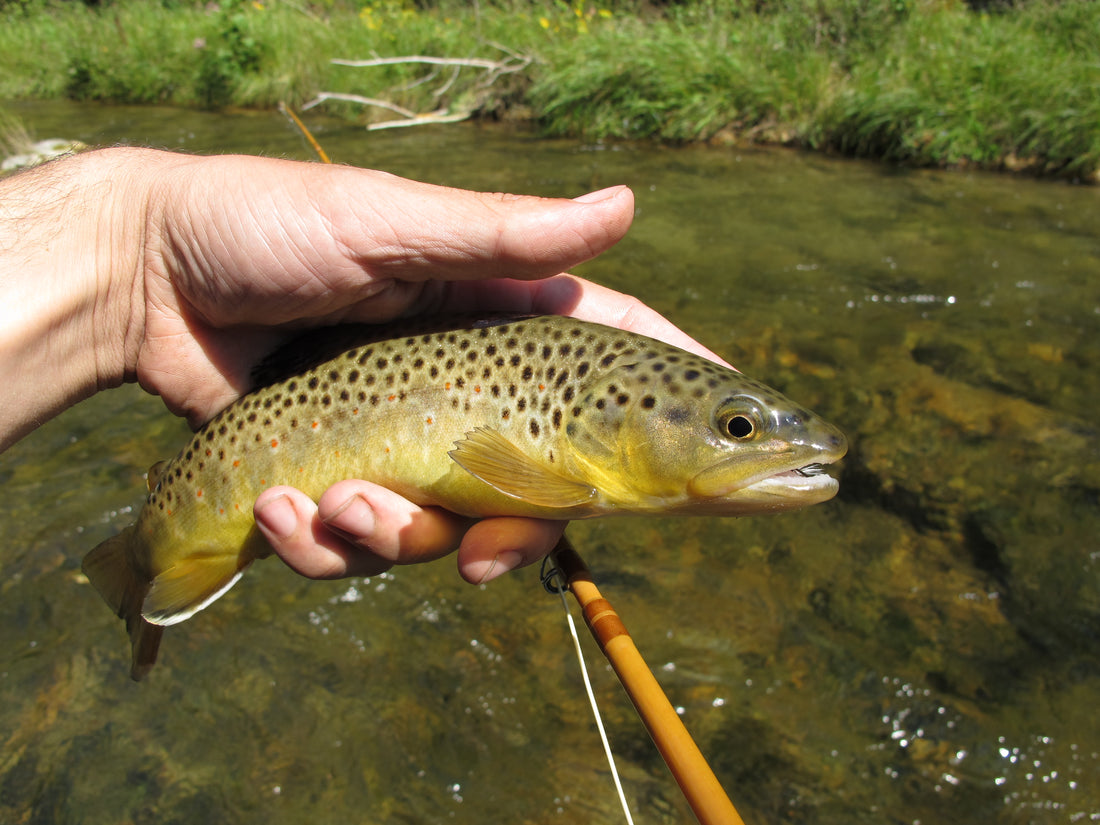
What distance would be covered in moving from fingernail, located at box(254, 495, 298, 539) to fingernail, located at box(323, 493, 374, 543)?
0.44 feet

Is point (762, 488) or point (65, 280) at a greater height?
point (65, 280)

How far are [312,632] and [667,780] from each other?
223 cm

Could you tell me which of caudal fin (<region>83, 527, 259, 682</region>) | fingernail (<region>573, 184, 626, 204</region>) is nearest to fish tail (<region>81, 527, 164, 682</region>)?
caudal fin (<region>83, 527, 259, 682</region>)

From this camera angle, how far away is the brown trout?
102 inches

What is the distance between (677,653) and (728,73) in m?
12.7

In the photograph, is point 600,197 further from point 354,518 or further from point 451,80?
point 451,80

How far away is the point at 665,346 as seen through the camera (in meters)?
2.92

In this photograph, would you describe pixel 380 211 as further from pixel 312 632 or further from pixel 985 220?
pixel 985 220

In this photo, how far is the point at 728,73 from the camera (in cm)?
1448

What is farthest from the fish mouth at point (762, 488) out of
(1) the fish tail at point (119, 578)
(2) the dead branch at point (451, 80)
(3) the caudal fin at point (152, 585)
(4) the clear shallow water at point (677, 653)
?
(2) the dead branch at point (451, 80)

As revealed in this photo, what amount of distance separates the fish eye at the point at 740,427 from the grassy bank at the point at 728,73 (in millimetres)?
12481

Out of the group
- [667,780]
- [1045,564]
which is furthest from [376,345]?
[1045,564]

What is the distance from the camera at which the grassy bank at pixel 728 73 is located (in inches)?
507

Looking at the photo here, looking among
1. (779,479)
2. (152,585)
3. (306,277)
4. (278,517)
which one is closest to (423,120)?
(306,277)
